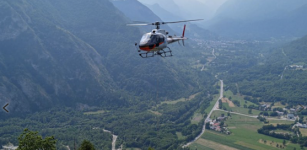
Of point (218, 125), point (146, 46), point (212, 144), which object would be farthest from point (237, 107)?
point (146, 46)

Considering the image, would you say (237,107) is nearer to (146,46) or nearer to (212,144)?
(212,144)

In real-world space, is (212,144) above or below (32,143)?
below

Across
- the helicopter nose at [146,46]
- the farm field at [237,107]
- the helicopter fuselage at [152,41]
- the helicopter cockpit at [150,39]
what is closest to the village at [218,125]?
the farm field at [237,107]

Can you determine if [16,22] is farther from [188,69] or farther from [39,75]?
[188,69]

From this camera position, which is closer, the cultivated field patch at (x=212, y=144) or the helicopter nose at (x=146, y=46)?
the helicopter nose at (x=146, y=46)

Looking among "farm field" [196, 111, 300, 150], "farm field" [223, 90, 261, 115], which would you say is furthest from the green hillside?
"farm field" [196, 111, 300, 150]

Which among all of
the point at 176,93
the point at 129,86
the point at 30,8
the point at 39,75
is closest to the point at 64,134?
the point at 39,75

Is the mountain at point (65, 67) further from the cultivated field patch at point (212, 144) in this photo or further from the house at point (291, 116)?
the house at point (291, 116)
